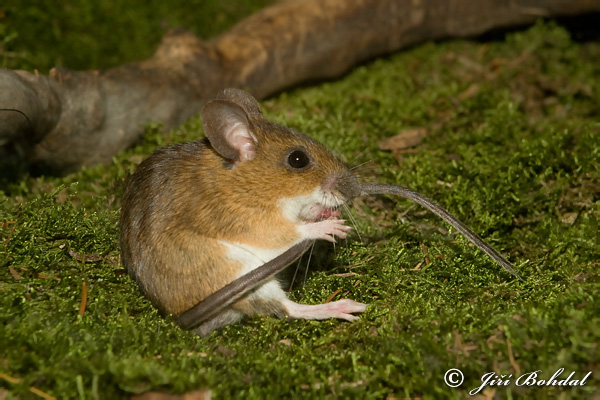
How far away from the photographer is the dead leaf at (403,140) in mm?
5469

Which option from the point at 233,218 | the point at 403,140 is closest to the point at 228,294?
the point at 233,218

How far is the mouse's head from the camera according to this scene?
3.78 meters

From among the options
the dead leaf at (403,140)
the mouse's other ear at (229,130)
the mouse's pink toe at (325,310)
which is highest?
the mouse's other ear at (229,130)

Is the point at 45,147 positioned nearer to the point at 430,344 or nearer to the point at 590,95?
the point at 430,344

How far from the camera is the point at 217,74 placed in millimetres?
6043

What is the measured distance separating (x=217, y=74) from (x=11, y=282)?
318cm

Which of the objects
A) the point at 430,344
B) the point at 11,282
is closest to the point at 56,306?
the point at 11,282

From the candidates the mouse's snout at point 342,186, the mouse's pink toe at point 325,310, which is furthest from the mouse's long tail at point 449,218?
the mouse's pink toe at point 325,310

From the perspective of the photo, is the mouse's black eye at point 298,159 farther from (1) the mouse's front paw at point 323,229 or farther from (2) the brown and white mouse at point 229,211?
(1) the mouse's front paw at point 323,229

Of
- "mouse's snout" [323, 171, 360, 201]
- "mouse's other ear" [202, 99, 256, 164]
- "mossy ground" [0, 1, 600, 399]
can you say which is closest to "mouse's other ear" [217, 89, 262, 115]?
"mouse's other ear" [202, 99, 256, 164]

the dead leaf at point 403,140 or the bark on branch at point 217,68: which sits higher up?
the bark on branch at point 217,68

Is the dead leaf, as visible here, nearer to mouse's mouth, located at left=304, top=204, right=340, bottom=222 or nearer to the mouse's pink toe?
mouse's mouth, located at left=304, top=204, right=340, bottom=222

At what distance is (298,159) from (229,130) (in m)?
0.49

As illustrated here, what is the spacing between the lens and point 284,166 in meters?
3.84
